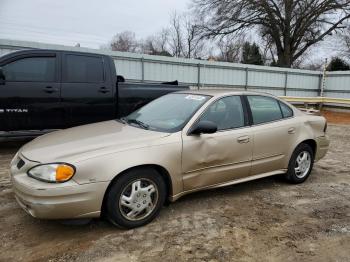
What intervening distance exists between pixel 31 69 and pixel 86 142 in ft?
12.2

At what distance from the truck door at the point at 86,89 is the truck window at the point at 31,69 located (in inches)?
10.4

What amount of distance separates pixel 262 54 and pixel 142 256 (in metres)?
46.4

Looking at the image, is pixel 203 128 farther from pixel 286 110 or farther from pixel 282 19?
pixel 282 19

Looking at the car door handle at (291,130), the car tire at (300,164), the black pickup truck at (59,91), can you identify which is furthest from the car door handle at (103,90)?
the car tire at (300,164)

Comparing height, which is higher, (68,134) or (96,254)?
(68,134)

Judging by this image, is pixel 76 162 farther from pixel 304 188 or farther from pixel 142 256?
pixel 304 188

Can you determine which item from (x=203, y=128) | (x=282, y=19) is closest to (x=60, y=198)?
(x=203, y=128)

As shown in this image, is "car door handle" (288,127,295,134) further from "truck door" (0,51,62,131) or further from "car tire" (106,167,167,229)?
"truck door" (0,51,62,131)

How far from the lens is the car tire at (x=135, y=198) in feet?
11.6

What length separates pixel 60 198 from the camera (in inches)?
129

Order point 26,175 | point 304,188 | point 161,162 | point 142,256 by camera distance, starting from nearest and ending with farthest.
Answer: point 142,256 → point 26,175 → point 161,162 → point 304,188

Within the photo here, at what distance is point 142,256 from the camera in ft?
10.5

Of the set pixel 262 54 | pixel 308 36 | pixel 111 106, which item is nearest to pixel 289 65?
pixel 308 36

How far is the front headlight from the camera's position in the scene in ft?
10.8
